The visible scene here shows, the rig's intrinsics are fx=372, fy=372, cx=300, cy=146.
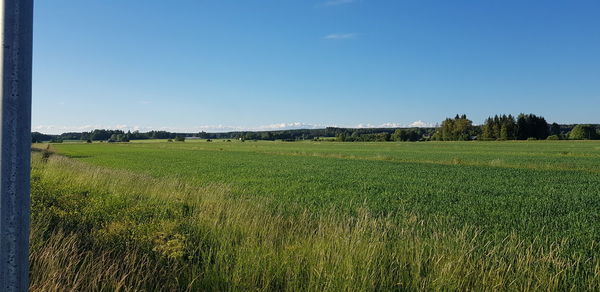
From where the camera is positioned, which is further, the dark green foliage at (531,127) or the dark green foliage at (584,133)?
the dark green foliage at (531,127)

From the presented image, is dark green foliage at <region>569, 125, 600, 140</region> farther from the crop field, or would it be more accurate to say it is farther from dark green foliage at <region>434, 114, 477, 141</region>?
the crop field

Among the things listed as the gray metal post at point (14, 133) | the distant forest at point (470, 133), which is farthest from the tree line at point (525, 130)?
the gray metal post at point (14, 133)

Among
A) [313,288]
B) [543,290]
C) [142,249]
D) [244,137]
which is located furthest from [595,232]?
[244,137]

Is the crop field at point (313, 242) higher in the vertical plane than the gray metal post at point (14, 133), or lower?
lower

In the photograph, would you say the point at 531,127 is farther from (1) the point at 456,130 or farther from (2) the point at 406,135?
(2) the point at 406,135

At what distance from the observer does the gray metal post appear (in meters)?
1.66

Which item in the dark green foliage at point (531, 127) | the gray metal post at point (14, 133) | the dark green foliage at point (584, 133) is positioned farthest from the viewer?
the dark green foliage at point (531, 127)

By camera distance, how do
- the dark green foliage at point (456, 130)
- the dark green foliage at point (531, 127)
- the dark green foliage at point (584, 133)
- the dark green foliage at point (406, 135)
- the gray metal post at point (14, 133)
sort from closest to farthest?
the gray metal post at point (14, 133) → the dark green foliage at point (584, 133) → the dark green foliage at point (531, 127) → the dark green foliage at point (456, 130) → the dark green foliage at point (406, 135)

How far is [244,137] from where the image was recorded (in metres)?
195

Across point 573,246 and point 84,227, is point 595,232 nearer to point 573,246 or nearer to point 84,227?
point 573,246

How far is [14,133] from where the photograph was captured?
167cm

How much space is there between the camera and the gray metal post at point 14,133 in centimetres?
166

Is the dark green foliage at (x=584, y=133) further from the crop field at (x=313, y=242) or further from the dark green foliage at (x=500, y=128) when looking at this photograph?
the crop field at (x=313, y=242)

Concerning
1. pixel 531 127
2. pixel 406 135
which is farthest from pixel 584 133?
pixel 406 135
